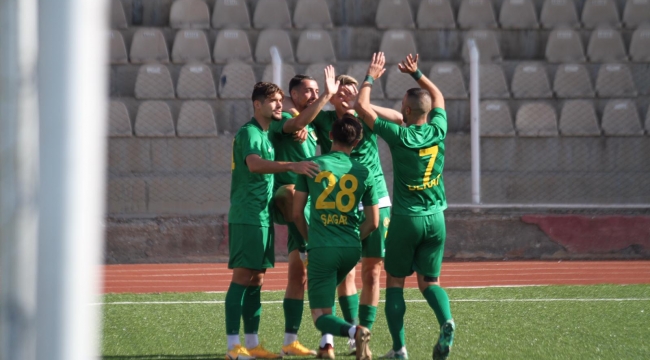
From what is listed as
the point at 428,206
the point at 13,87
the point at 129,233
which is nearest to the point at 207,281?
the point at 129,233

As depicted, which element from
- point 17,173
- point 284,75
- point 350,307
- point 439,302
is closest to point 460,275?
point 284,75

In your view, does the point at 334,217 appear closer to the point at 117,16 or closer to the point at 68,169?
the point at 68,169

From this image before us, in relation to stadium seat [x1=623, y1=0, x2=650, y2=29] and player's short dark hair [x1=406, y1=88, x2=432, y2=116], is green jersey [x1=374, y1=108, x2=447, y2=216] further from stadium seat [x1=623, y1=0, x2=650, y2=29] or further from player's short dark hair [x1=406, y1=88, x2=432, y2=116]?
stadium seat [x1=623, y1=0, x2=650, y2=29]

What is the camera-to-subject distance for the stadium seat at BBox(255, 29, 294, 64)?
1285cm

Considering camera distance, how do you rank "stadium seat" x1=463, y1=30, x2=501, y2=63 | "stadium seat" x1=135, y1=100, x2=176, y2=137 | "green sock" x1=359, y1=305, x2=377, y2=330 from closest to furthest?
"green sock" x1=359, y1=305, x2=377, y2=330, "stadium seat" x1=135, y1=100, x2=176, y2=137, "stadium seat" x1=463, y1=30, x2=501, y2=63

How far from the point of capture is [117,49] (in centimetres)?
1292

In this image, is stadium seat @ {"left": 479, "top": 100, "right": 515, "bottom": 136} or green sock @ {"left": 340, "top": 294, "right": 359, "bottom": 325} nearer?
green sock @ {"left": 340, "top": 294, "right": 359, "bottom": 325}

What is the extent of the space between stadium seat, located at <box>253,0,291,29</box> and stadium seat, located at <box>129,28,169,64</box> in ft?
5.10

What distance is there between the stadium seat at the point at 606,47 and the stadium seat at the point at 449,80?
7.42ft

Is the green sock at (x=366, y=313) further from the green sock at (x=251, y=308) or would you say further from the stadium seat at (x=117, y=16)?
the stadium seat at (x=117, y=16)

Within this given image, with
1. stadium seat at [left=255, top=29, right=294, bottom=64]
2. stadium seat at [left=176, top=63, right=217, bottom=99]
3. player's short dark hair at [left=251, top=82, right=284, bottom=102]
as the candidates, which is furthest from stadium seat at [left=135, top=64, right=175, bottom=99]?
player's short dark hair at [left=251, top=82, right=284, bottom=102]

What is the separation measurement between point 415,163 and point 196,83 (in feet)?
25.6

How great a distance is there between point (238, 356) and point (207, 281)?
441cm

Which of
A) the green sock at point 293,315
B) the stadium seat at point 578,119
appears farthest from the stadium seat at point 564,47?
the green sock at point 293,315
